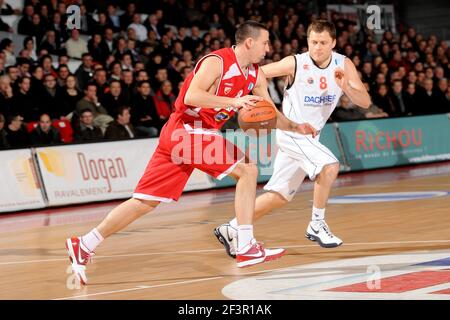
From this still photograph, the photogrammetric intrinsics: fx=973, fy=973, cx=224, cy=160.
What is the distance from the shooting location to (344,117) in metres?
21.4

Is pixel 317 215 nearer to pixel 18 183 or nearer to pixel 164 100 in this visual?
pixel 18 183

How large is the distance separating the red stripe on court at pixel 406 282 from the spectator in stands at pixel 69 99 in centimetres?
1136

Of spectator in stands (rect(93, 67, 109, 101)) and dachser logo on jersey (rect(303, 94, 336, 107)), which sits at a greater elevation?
dachser logo on jersey (rect(303, 94, 336, 107))

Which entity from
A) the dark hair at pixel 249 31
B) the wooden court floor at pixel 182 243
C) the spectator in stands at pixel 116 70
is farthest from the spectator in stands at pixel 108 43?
the dark hair at pixel 249 31

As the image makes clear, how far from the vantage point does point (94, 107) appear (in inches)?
711

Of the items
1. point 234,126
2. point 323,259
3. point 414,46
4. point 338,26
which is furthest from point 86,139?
point 414,46

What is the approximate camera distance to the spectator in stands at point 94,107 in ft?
58.5

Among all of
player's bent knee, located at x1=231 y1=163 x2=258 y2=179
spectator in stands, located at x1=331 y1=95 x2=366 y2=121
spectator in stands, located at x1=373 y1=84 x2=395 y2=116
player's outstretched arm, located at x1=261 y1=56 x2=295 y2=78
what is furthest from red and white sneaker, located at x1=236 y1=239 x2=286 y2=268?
spectator in stands, located at x1=373 y1=84 x2=395 y2=116

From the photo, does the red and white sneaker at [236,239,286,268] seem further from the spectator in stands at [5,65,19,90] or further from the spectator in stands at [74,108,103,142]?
the spectator in stands at [5,65,19,90]

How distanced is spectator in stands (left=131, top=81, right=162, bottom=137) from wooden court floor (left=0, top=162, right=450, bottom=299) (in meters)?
2.66

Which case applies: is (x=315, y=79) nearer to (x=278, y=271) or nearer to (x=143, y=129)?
(x=278, y=271)

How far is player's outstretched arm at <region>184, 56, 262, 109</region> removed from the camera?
7922mm

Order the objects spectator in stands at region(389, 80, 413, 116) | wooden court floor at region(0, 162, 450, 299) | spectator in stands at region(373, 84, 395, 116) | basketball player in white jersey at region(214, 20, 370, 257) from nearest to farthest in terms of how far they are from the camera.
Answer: wooden court floor at region(0, 162, 450, 299)
basketball player in white jersey at region(214, 20, 370, 257)
spectator in stands at region(373, 84, 395, 116)
spectator in stands at region(389, 80, 413, 116)

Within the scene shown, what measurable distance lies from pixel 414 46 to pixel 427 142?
719 centimetres
